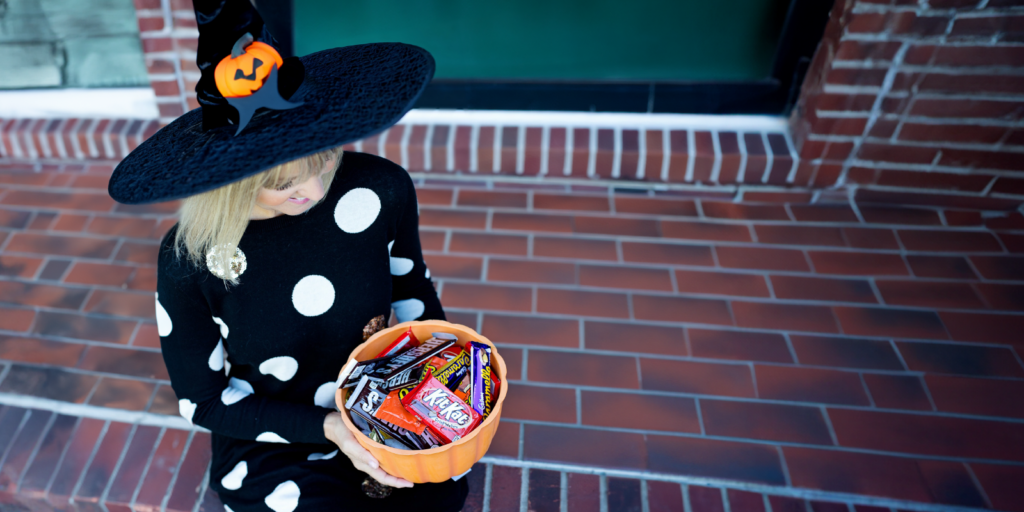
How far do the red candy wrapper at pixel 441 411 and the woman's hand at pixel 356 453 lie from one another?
165 millimetres

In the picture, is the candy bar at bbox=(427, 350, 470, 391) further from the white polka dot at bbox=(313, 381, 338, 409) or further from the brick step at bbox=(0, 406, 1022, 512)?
the brick step at bbox=(0, 406, 1022, 512)

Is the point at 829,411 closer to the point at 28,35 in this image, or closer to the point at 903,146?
the point at 903,146

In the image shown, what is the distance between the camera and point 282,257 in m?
1.16

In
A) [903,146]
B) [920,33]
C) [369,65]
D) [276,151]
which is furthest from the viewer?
[903,146]

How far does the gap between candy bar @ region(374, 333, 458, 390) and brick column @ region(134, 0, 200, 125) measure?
1.88m

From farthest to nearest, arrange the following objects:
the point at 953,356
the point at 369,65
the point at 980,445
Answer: the point at 953,356 → the point at 980,445 → the point at 369,65

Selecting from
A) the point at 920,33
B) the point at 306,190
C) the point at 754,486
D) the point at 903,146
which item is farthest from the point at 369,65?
the point at 903,146

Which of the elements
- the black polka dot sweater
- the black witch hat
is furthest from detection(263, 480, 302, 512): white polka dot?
the black witch hat

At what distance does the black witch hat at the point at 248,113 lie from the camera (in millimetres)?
790

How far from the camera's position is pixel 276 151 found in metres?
0.79

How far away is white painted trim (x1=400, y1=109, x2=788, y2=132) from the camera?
8.27 feet

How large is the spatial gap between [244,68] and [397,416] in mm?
658

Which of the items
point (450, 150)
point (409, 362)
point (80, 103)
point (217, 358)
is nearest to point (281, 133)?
point (409, 362)

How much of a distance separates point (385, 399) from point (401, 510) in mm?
361
